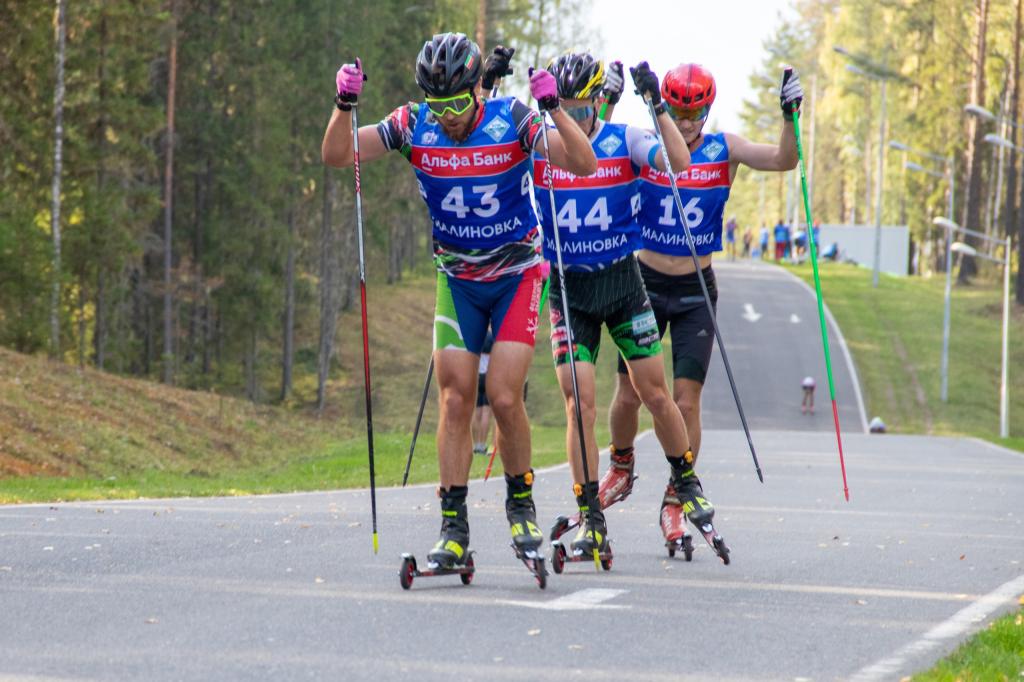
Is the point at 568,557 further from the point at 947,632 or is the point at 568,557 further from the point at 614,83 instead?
the point at 614,83

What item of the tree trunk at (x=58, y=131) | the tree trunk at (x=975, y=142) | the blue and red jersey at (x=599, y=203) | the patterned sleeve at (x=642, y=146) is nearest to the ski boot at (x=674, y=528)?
the blue and red jersey at (x=599, y=203)

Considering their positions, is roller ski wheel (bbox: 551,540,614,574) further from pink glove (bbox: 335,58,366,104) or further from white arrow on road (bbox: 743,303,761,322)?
white arrow on road (bbox: 743,303,761,322)

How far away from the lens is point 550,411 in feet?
145

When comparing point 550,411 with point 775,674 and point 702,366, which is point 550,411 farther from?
point 775,674

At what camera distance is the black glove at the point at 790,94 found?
30.9 ft

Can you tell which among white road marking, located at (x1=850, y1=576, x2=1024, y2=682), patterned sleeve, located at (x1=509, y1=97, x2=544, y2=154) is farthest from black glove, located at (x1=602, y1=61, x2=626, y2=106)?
white road marking, located at (x1=850, y1=576, x2=1024, y2=682)

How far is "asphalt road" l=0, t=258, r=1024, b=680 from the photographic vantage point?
5883 millimetres

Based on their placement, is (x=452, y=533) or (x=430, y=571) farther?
(x=452, y=533)

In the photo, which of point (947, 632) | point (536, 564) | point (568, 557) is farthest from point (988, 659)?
point (568, 557)

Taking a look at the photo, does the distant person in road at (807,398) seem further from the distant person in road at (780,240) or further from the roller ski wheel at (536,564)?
the distant person in road at (780,240)

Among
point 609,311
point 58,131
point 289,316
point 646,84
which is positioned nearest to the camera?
point 646,84

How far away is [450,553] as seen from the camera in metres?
7.57

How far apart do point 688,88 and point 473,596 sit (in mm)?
3301

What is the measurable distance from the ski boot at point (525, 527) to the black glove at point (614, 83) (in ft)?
6.55
